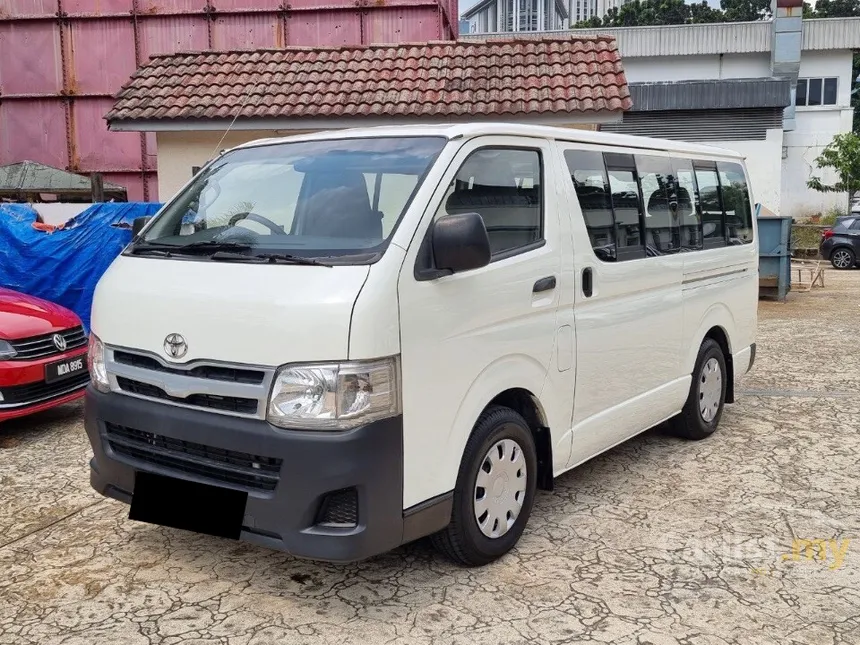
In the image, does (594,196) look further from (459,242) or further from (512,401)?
(459,242)

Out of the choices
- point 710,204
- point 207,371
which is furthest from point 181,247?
point 710,204

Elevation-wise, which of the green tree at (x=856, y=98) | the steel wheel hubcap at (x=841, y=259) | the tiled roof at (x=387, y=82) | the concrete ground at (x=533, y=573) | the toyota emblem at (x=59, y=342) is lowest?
the steel wheel hubcap at (x=841, y=259)

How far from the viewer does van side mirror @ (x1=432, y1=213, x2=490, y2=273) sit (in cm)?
331

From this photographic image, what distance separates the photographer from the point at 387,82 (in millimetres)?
12203

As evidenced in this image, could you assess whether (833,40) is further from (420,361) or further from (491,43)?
(420,361)

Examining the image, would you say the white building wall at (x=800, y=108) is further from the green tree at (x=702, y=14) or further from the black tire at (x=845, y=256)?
the green tree at (x=702, y=14)

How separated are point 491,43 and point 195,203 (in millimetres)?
9982

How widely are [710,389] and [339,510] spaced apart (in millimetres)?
3745

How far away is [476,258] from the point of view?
3.36 metres

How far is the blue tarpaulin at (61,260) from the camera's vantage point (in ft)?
27.9

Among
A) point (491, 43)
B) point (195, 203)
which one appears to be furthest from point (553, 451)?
point (491, 43)

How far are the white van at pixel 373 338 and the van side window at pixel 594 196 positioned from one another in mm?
16

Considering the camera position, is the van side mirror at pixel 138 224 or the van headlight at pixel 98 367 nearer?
the van headlight at pixel 98 367

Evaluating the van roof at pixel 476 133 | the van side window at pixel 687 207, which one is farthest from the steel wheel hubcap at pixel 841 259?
the van roof at pixel 476 133
